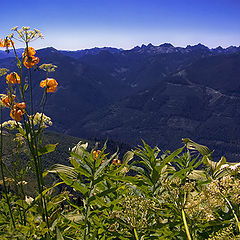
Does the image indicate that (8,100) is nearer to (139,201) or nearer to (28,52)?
(28,52)

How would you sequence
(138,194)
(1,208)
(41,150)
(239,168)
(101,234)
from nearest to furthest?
(239,168) → (101,234) → (138,194) → (41,150) → (1,208)

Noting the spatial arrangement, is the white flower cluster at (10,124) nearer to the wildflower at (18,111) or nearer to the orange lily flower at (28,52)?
the wildflower at (18,111)

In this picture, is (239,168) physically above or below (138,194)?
above

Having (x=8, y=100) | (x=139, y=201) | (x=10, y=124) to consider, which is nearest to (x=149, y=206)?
(x=139, y=201)

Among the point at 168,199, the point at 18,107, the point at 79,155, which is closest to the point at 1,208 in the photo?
the point at 18,107

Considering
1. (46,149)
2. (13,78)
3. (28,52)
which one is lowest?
(46,149)

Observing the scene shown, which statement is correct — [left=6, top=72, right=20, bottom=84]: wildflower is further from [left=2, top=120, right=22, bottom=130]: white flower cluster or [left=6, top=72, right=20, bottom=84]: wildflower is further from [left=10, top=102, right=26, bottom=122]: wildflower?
[left=2, top=120, right=22, bottom=130]: white flower cluster

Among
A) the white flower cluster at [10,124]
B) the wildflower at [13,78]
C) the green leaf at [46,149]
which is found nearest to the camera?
the green leaf at [46,149]

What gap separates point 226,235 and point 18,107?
2281 mm

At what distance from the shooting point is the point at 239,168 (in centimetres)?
178

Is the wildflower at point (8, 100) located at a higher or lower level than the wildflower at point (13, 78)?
lower

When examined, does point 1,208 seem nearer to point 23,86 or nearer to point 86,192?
point 23,86

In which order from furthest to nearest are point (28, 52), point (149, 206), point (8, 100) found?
point (28, 52) < point (8, 100) < point (149, 206)

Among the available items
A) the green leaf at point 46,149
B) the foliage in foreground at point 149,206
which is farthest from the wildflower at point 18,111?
the foliage in foreground at point 149,206
